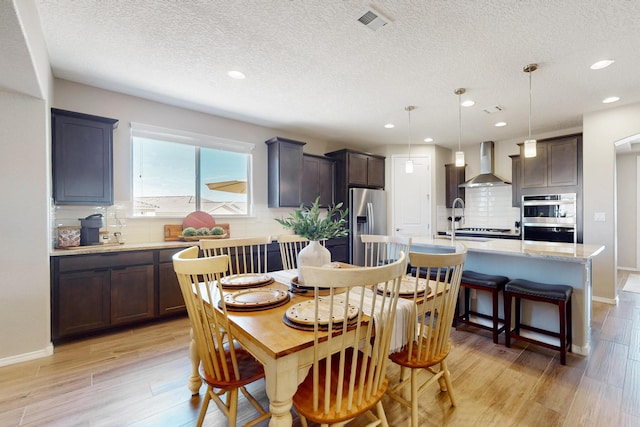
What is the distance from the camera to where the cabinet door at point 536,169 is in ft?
15.2

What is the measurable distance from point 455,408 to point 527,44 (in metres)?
2.77

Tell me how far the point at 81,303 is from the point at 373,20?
11.6ft

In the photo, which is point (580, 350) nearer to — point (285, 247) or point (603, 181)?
point (603, 181)

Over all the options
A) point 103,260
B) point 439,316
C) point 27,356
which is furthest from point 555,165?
point 27,356

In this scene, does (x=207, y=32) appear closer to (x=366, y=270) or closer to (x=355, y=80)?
(x=355, y=80)

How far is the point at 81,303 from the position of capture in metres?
2.72

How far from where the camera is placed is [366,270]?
3.66ft

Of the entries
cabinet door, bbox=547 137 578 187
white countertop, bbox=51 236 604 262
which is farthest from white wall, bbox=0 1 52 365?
cabinet door, bbox=547 137 578 187

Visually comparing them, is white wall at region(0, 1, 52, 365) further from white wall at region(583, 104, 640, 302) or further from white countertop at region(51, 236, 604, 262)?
white wall at region(583, 104, 640, 302)

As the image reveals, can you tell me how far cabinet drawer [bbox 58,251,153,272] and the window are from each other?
0.72 metres

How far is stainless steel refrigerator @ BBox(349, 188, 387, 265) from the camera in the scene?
16.6ft

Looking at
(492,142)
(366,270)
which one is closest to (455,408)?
(366,270)

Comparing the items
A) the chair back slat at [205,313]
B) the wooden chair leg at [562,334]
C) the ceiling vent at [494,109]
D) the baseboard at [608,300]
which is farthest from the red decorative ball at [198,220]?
the baseboard at [608,300]

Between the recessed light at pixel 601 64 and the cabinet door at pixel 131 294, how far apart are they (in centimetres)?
481
